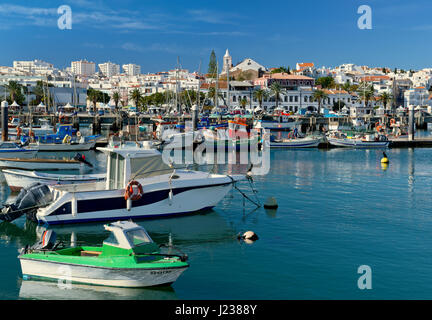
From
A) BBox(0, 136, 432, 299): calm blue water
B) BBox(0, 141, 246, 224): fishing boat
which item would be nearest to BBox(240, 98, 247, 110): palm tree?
BBox(0, 136, 432, 299): calm blue water

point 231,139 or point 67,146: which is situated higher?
point 231,139

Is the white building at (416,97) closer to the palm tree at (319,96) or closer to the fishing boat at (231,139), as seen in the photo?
the palm tree at (319,96)

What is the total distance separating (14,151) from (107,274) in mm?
32455

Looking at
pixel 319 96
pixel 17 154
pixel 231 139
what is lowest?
pixel 17 154

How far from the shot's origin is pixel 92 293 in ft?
46.5

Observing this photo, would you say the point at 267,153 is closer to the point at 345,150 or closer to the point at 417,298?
the point at 345,150

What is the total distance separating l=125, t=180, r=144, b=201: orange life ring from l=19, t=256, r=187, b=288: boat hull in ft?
21.7

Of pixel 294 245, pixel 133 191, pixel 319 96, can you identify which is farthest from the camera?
pixel 319 96

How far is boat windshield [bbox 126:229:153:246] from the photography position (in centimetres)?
1456

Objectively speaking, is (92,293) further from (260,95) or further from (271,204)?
(260,95)

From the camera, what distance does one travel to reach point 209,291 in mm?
14430

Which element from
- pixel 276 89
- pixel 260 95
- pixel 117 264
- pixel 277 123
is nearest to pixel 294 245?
pixel 117 264

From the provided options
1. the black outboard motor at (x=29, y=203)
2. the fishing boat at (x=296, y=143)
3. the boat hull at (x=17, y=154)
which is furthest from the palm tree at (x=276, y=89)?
the black outboard motor at (x=29, y=203)
